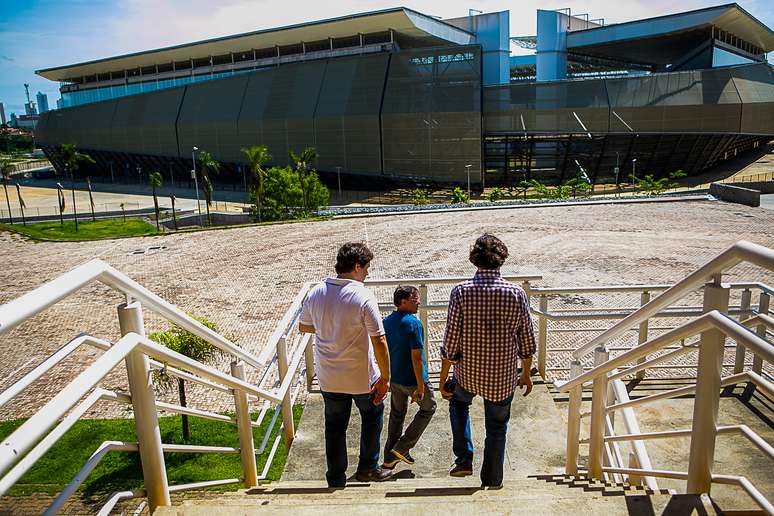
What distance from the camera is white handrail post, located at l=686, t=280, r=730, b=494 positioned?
2.29 meters

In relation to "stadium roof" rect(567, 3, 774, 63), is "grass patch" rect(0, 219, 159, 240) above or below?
below

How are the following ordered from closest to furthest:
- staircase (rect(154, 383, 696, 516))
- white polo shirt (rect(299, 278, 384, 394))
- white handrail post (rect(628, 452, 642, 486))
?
1. staircase (rect(154, 383, 696, 516))
2. white handrail post (rect(628, 452, 642, 486))
3. white polo shirt (rect(299, 278, 384, 394))

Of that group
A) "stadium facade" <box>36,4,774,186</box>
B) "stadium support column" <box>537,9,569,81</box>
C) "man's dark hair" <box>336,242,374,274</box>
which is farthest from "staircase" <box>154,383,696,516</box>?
"stadium support column" <box>537,9,569,81</box>

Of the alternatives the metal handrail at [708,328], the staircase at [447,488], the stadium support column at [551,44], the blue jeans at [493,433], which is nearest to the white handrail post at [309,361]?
the staircase at [447,488]

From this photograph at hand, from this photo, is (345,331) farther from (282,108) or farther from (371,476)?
(282,108)

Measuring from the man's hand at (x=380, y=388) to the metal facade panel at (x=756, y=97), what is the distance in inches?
2045

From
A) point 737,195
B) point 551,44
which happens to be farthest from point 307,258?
point 551,44

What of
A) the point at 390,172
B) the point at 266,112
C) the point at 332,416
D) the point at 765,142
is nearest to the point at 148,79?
the point at 266,112

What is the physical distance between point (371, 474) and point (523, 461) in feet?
4.00

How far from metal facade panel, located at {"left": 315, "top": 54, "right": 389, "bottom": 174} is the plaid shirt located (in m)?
47.0

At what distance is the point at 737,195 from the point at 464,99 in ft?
76.4

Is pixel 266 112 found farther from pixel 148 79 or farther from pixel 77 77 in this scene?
pixel 77 77

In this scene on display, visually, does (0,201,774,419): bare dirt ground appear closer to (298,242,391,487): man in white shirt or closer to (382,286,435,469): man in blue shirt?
(382,286,435,469): man in blue shirt

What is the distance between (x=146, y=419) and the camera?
2.40 meters
